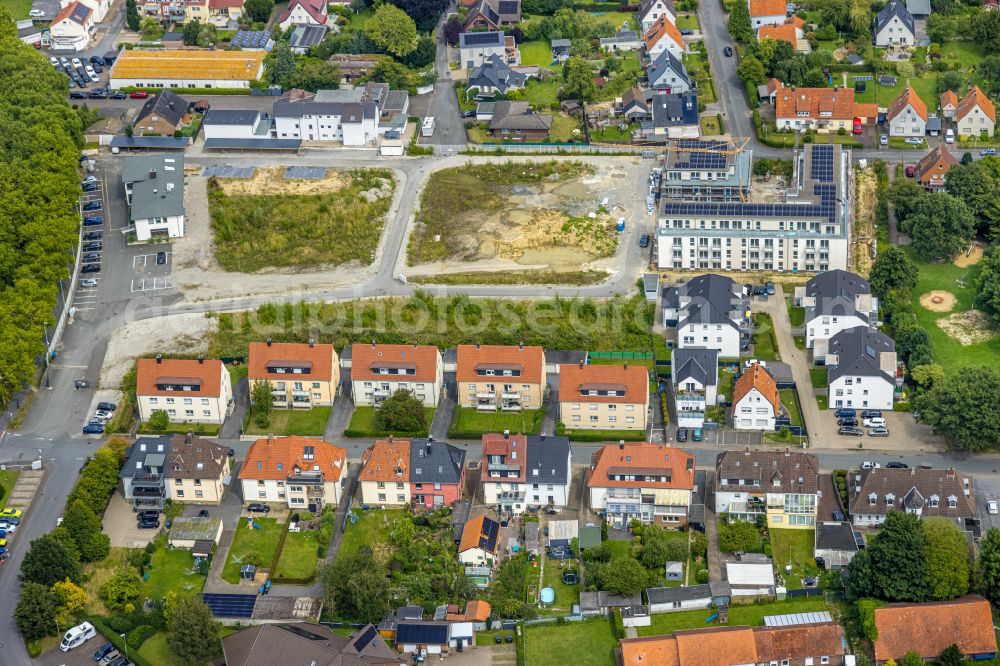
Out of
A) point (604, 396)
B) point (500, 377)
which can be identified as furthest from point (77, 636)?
point (604, 396)

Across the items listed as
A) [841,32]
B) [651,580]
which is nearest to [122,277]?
[651,580]

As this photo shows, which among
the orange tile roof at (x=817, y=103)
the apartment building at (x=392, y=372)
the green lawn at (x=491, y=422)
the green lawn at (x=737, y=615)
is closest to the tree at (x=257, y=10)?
the orange tile roof at (x=817, y=103)

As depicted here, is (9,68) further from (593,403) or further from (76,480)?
(593,403)

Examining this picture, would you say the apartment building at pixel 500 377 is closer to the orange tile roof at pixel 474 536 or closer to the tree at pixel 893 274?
the orange tile roof at pixel 474 536

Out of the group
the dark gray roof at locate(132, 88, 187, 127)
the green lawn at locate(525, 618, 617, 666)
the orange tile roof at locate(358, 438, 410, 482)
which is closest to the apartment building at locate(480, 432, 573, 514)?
the orange tile roof at locate(358, 438, 410, 482)

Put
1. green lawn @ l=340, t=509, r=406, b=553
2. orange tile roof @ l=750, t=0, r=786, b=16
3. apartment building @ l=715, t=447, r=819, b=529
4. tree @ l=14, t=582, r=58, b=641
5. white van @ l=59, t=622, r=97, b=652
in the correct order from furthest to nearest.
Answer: orange tile roof @ l=750, t=0, r=786, b=16 < green lawn @ l=340, t=509, r=406, b=553 < apartment building @ l=715, t=447, r=819, b=529 < white van @ l=59, t=622, r=97, b=652 < tree @ l=14, t=582, r=58, b=641

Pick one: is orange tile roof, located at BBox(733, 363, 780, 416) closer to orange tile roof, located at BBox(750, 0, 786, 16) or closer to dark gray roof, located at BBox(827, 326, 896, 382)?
dark gray roof, located at BBox(827, 326, 896, 382)
